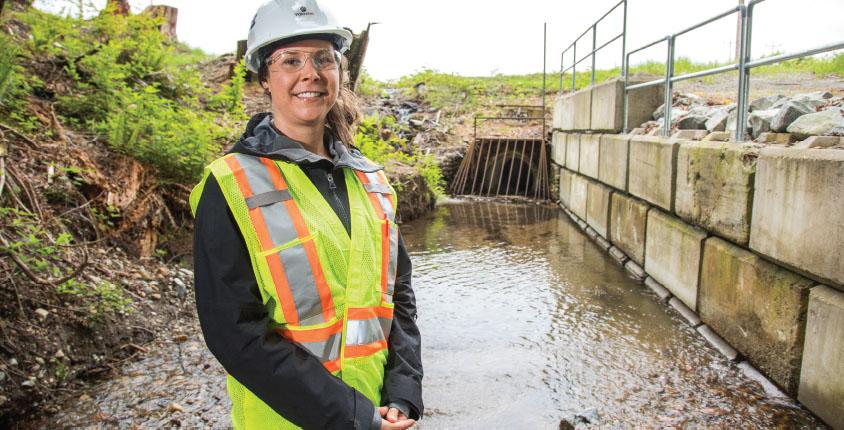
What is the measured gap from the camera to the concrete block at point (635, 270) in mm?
6626

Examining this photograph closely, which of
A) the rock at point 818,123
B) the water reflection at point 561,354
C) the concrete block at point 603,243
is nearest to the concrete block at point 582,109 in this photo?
the concrete block at point 603,243

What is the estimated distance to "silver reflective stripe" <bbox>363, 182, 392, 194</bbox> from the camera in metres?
1.81

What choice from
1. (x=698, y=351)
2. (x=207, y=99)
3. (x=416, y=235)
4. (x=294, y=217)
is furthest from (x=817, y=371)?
(x=207, y=99)

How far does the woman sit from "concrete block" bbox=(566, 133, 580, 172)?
929 cm

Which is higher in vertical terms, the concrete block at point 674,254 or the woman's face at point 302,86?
the woman's face at point 302,86

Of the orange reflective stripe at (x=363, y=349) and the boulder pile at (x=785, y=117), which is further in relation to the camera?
the boulder pile at (x=785, y=117)

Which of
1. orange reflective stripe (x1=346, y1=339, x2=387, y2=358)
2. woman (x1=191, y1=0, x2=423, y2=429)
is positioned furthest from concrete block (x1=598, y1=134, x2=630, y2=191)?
orange reflective stripe (x1=346, y1=339, x2=387, y2=358)

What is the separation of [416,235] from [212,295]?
7.73 meters

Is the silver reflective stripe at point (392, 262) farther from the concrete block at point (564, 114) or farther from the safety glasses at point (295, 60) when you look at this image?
the concrete block at point (564, 114)

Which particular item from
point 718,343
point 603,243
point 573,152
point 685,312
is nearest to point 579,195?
point 573,152

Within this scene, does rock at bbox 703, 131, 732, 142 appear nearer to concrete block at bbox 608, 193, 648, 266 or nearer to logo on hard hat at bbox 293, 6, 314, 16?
concrete block at bbox 608, 193, 648, 266

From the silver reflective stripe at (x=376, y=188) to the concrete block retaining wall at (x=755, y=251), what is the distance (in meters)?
2.64

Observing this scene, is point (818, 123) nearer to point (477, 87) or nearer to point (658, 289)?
point (658, 289)

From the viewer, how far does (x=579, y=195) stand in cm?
1041
